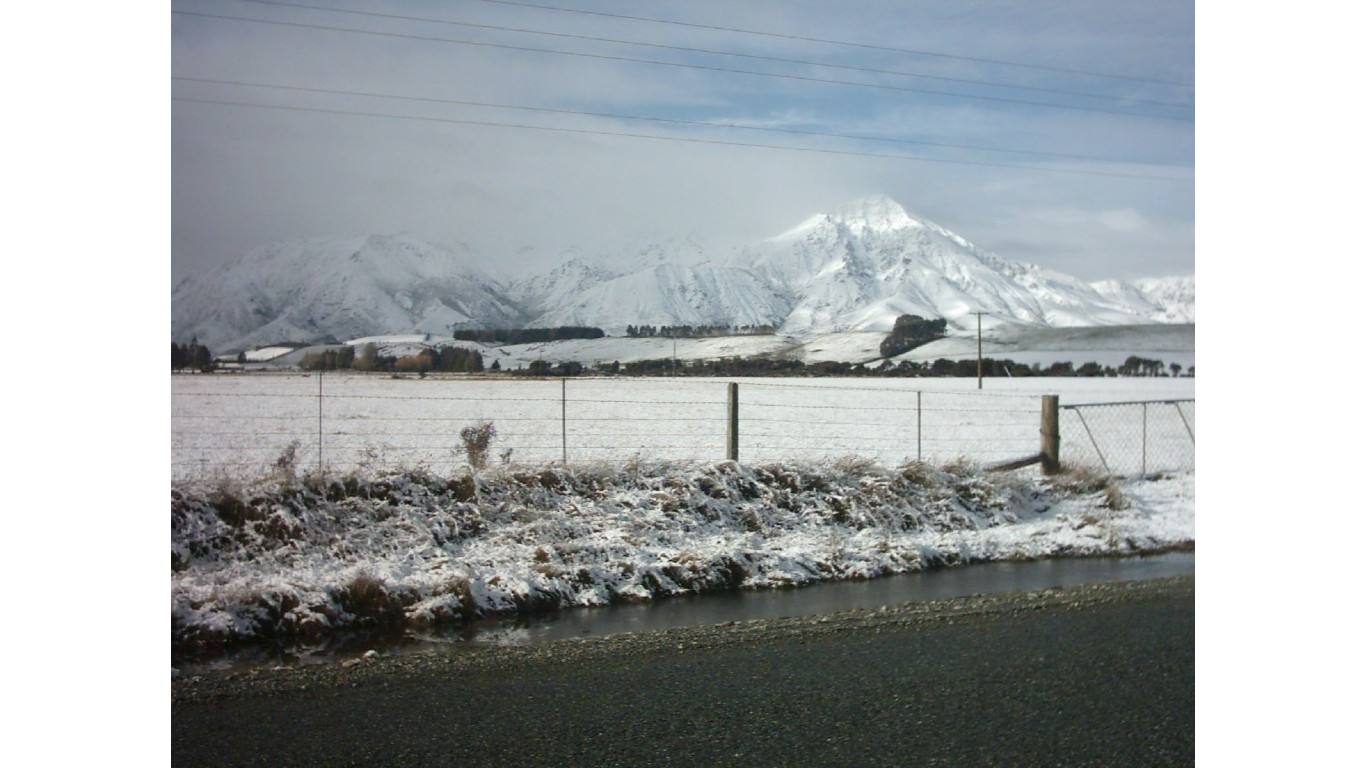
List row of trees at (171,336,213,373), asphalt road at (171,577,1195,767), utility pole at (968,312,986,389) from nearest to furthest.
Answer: asphalt road at (171,577,1195,767) → row of trees at (171,336,213,373) → utility pole at (968,312,986,389)

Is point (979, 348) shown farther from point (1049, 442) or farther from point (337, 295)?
point (337, 295)

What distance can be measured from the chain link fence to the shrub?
16.5 ft

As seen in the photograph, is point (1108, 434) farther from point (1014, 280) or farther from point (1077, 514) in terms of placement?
point (1014, 280)

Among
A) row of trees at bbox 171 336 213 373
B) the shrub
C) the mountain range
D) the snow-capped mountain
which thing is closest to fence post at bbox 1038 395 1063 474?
the mountain range

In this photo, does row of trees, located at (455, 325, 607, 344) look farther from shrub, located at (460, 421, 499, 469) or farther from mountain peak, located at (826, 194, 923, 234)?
mountain peak, located at (826, 194, 923, 234)

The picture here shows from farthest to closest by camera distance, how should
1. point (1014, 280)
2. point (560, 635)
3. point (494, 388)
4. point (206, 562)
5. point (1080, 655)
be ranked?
1. point (1014, 280)
2. point (494, 388)
3. point (206, 562)
4. point (560, 635)
5. point (1080, 655)

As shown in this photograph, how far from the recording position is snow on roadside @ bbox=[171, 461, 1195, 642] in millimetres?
4816

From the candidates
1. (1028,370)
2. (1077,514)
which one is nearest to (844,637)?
(1028,370)

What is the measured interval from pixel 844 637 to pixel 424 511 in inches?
113

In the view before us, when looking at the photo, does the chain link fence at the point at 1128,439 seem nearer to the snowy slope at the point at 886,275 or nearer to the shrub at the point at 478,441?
the snowy slope at the point at 886,275

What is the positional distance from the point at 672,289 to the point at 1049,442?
424 cm

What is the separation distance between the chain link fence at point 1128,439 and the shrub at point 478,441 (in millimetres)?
5026

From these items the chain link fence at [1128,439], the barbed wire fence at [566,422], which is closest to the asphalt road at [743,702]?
the barbed wire fence at [566,422]

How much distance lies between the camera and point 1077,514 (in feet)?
24.4
